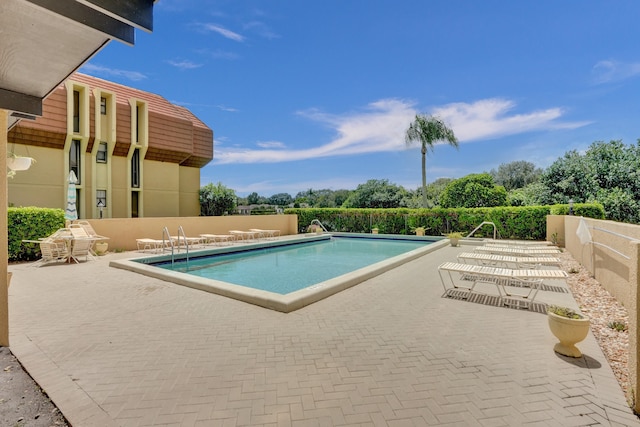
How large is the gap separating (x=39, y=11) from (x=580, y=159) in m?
25.0

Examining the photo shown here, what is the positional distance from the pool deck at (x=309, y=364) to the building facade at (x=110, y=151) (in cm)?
1392

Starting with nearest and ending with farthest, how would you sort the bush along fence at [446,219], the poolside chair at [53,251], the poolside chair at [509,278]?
the poolside chair at [509,278], the poolside chair at [53,251], the bush along fence at [446,219]

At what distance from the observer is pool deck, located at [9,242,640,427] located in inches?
95.2

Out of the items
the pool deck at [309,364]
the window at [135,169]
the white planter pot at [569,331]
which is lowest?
the pool deck at [309,364]

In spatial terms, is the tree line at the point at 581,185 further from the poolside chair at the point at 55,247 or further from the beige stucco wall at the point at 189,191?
the poolside chair at the point at 55,247

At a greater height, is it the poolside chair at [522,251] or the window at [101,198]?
the window at [101,198]

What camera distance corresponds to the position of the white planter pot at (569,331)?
128 inches

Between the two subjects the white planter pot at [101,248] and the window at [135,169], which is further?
the window at [135,169]

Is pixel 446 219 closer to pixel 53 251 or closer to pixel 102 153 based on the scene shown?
pixel 53 251

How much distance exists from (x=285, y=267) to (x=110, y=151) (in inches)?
572

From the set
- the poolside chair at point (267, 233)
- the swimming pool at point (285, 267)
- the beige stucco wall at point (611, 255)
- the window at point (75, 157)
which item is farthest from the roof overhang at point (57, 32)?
the window at point (75, 157)

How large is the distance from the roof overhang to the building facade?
Result: 15289 millimetres

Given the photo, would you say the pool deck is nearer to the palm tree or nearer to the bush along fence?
the bush along fence

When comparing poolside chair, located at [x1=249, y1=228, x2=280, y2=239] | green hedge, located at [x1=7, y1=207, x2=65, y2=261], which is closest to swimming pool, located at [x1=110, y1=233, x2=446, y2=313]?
poolside chair, located at [x1=249, y1=228, x2=280, y2=239]
